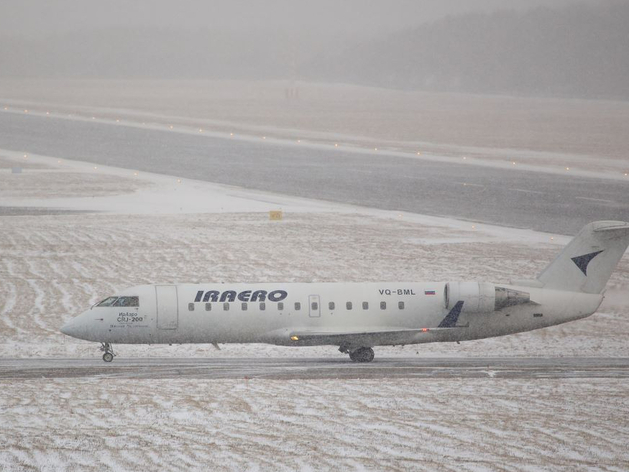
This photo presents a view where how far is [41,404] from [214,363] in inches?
400

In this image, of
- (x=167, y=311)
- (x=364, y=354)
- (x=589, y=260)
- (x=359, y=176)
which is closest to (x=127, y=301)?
(x=167, y=311)

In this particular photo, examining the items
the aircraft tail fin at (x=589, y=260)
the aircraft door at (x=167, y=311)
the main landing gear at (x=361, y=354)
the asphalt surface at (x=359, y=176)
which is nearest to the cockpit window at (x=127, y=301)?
the aircraft door at (x=167, y=311)

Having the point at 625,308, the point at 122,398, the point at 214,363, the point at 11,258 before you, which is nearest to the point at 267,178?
the point at 11,258

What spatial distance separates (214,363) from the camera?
4278cm

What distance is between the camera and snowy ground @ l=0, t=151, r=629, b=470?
2866 centimetres

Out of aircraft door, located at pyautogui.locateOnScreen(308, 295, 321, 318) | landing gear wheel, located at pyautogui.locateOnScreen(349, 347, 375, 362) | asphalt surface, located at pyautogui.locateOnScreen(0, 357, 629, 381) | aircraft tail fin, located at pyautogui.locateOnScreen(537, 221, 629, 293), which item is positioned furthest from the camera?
aircraft tail fin, located at pyautogui.locateOnScreen(537, 221, 629, 293)

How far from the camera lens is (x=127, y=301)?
138 ft

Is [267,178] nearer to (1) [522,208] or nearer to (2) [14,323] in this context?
(1) [522,208]

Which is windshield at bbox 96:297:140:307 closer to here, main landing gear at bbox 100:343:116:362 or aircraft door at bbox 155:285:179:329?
aircraft door at bbox 155:285:179:329

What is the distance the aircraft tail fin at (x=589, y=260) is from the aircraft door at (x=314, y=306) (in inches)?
383

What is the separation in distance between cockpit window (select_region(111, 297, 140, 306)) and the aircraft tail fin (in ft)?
55.4

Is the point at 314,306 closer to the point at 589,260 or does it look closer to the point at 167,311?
the point at 167,311

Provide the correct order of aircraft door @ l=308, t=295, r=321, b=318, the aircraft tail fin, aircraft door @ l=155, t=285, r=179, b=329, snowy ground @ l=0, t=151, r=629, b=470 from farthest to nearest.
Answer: the aircraft tail fin < aircraft door @ l=308, t=295, r=321, b=318 < aircraft door @ l=155, t=285, r=179, b=329 < snowy ground @ l=0, t=151, r=629, b=470

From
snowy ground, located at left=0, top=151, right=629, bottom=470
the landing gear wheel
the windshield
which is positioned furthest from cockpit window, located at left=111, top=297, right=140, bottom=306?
the landing gear wheel
